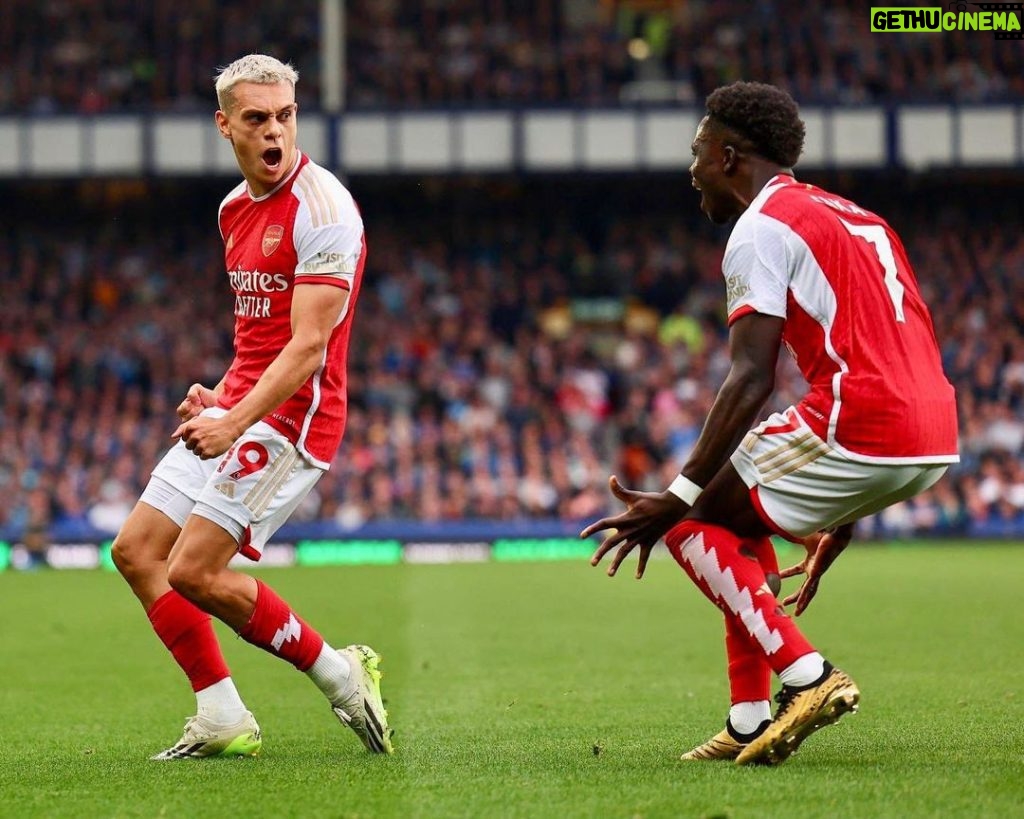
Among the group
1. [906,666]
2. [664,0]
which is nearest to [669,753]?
[906,666]

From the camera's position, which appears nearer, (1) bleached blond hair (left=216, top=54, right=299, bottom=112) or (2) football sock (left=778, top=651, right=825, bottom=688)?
(2) football sock (left=778, top=651, right=825, bottom=688)

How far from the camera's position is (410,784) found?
17.5 feet

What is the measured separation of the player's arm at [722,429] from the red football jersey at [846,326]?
0.09 metres

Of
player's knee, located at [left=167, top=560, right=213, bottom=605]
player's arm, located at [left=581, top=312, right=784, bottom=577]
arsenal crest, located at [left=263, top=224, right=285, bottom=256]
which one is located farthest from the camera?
arsenal crest, located at [left=263, top=224, right=285, bottom=256]

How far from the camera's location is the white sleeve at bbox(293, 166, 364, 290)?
19.7 ft

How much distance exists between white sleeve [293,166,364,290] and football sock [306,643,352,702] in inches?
53.7

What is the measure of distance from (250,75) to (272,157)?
0.31 metres

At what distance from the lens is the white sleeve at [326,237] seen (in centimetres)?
599

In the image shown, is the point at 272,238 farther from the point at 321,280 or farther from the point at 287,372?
the point at 287,372

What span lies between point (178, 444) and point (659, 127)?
1074 inches

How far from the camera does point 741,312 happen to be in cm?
523

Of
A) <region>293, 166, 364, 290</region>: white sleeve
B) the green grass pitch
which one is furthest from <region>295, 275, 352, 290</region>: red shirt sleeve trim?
the green grass pitch

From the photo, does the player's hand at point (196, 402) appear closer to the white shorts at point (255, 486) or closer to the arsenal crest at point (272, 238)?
the white shorts at point (255, 486)

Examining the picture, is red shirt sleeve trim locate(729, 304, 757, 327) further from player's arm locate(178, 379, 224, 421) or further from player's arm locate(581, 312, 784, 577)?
player's arm locate(178, 379, 224, 421)
